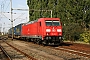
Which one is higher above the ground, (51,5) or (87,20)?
(51,5)

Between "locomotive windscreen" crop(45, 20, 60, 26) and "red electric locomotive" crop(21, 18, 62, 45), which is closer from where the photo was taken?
"red electric locomotive" crop(21, 18, 62, 45)

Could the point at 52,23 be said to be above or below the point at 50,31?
above

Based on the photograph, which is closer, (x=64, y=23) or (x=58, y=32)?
(x=58, y=32)

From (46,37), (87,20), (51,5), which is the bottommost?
(46,37)

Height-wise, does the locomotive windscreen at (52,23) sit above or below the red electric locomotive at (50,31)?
above

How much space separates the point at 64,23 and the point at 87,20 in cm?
509

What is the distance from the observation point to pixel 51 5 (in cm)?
5169

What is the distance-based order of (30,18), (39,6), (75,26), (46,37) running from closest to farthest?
(46,37), (75,26), (39,6), (30,18)

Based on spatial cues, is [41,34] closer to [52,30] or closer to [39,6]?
[52,30]

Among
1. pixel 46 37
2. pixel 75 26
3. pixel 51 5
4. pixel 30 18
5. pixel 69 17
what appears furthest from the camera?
pixel 30 18

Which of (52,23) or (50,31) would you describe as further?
(52,23)

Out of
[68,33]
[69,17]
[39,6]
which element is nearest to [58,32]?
[68,33]

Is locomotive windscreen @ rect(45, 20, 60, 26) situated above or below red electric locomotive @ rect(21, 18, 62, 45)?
above

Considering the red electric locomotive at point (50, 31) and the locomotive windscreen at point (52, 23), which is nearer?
the red electric locomotive at point (50, 31)
